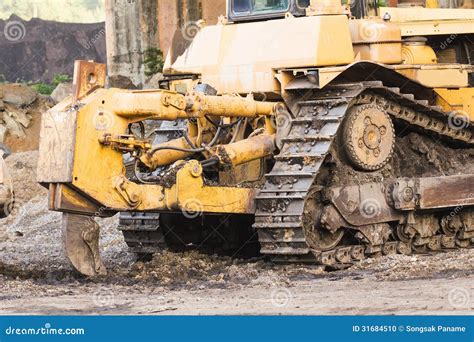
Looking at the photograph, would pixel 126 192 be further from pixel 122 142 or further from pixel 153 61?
pixel 153 61

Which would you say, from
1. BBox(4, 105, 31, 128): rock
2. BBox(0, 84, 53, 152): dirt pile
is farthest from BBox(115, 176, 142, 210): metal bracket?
BBox(4, 105, 31, 128): rock

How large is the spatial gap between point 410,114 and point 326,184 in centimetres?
140

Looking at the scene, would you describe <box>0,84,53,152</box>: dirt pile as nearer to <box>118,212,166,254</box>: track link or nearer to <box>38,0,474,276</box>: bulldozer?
<box>38,0,474,276</box>: bulldozer

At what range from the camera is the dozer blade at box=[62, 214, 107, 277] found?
39.2 ft

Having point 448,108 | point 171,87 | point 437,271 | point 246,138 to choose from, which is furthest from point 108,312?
point 448,108

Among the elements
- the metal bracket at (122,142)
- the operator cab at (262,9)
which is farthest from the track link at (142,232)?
the operator cab at (262,9)

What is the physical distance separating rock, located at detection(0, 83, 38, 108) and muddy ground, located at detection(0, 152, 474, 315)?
35.6ft

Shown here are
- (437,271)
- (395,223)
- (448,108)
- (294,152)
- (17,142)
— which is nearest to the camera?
(437,271)

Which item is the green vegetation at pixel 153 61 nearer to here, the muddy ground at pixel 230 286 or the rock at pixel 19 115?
the rock at pixel 19 115

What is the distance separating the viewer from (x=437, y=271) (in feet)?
39.4

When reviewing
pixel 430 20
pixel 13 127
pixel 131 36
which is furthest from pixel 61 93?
pixel 430 20

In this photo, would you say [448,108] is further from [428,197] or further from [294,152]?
[294,152]

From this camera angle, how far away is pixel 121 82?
25391 millimetres

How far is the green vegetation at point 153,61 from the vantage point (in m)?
26.2
